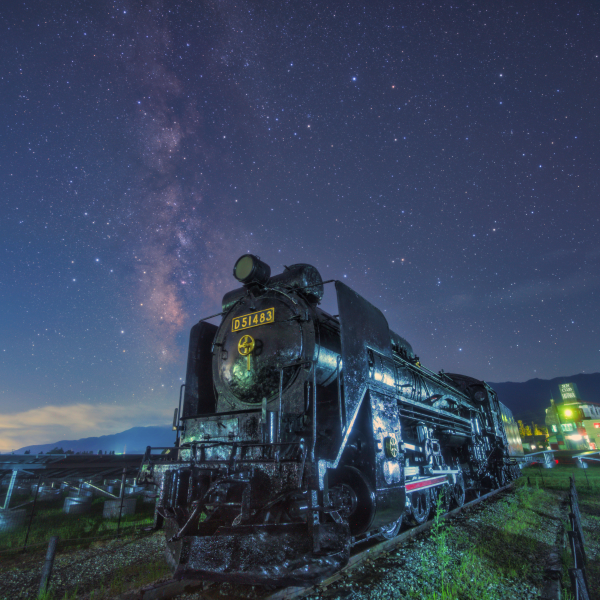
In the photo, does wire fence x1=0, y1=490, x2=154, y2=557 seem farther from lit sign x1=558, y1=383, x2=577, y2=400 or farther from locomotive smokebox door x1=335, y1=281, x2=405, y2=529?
lit sign x1=558, y1=383, x2=577, y2=400

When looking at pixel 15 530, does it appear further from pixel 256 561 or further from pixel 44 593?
pixel 256 561

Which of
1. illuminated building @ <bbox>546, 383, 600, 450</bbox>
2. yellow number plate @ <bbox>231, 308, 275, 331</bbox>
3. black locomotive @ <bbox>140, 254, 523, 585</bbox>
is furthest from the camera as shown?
illuminated building @ <bbox>546, 383, 600, 450</bbox>

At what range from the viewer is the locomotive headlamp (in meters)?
5.55

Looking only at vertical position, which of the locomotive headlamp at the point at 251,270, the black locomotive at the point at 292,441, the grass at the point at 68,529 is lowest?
the grass at the point at 68,529

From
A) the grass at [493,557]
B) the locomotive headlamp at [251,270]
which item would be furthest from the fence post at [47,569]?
the locomotive headlamp at [251,270]

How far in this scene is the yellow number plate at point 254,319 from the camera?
5168mm

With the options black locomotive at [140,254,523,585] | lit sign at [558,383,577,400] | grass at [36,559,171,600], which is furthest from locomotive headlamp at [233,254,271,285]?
lit sign at [558,383,577,400]

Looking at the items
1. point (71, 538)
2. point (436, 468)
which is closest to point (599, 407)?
Result: point (436, 468)

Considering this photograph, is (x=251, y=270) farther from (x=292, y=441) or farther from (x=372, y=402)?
(x=292, y=441)

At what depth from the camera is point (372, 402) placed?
169 inches

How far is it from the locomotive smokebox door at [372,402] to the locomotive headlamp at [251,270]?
1.62 meters

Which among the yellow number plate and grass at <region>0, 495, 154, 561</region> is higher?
the yellow number plate

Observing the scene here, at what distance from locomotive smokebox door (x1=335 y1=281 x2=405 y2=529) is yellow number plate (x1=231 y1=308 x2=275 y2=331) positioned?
1.23 m

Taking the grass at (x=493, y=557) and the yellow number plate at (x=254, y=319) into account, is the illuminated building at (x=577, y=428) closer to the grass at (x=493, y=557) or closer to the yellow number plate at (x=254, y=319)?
the grass at (x=493, y=557)
